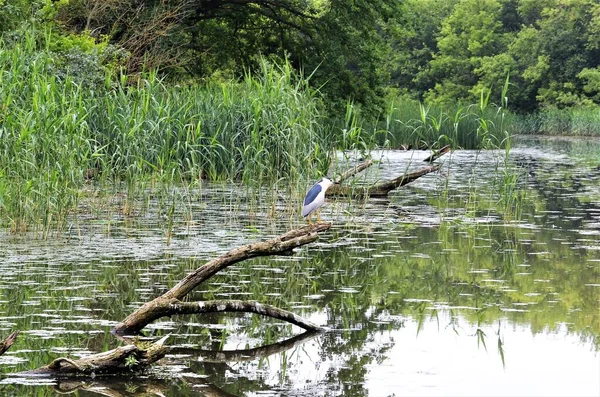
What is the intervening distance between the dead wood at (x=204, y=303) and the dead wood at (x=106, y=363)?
2.37 feet

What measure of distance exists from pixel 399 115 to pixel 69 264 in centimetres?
2012

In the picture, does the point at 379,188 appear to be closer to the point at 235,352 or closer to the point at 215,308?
the point at 215,308

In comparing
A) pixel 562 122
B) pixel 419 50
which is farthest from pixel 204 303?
pixel 419 50

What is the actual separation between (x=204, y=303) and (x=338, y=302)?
1.42 meters

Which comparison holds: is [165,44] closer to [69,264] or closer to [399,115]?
[399,115]

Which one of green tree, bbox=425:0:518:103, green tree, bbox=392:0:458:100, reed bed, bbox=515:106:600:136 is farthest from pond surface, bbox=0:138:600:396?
green tree, bbox=392:0:458:100

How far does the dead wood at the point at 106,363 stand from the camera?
15.4 ft

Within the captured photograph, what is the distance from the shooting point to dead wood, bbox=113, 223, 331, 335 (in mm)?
5578

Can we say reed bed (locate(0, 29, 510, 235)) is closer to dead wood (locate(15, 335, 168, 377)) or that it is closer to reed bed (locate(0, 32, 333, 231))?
reed bed (locate(0, 32, 333, 231))

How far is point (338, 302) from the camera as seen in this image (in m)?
6.83

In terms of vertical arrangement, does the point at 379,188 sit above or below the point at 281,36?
below

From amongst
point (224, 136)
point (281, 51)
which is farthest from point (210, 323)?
point (281, 51)

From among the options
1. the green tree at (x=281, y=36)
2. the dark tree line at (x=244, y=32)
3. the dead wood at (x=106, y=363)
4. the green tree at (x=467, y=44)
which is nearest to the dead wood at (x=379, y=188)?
the dark tree line at (x=244, y=32)

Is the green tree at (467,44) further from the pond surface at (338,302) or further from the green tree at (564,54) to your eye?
the pond surface at (338,302)
